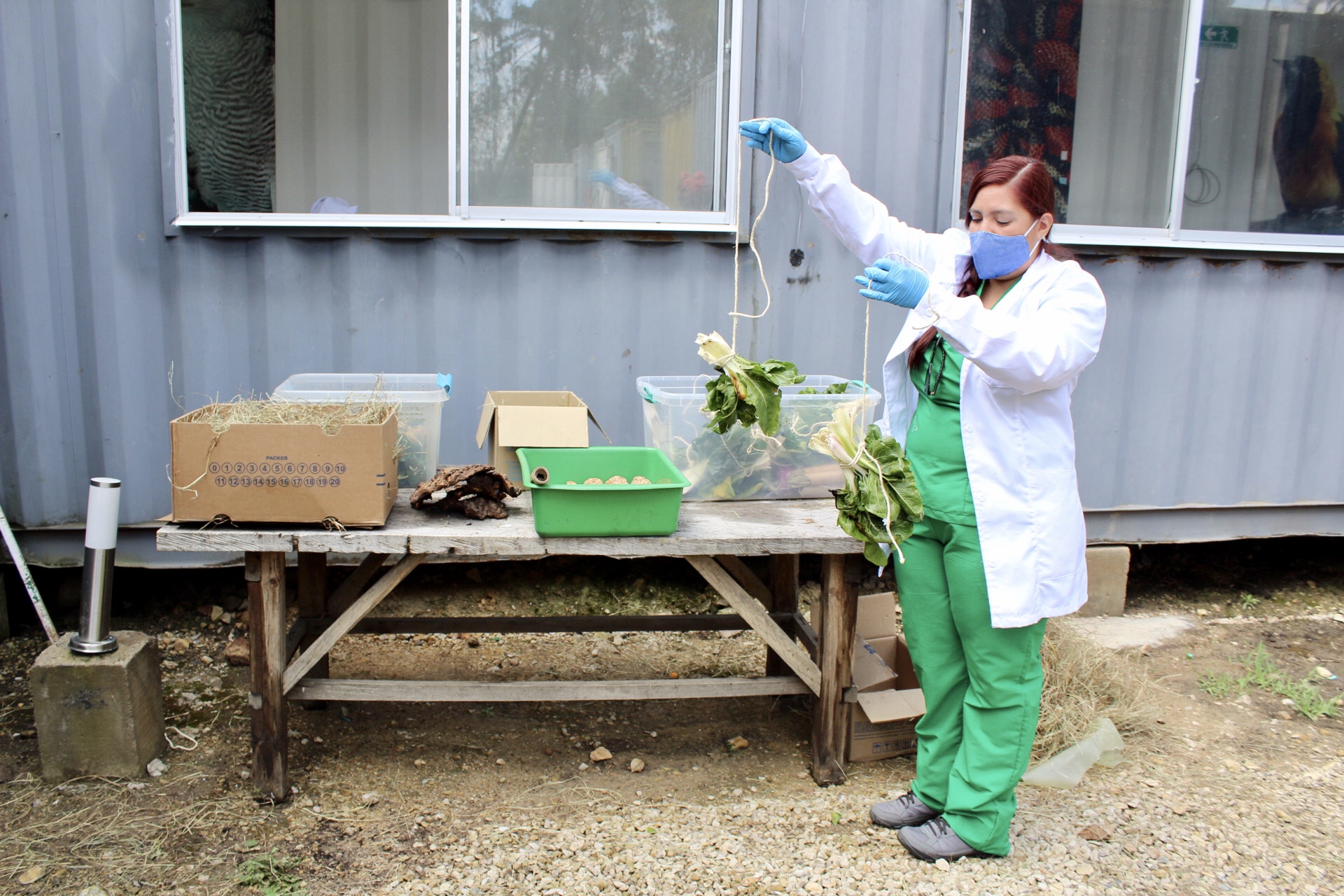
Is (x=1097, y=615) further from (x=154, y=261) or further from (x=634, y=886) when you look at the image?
(x=154, y=261)

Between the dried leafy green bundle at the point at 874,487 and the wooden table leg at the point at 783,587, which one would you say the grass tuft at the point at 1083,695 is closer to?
the wooden table leg at the point at 783,587

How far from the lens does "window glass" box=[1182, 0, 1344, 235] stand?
479 cm

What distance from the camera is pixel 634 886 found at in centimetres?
266

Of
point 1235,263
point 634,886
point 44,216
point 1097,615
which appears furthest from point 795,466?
point 44,216

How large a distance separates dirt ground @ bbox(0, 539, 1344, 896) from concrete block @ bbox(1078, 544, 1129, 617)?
0.45m

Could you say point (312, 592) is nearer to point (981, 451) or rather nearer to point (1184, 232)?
point (981, 451)

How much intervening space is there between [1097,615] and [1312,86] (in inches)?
116

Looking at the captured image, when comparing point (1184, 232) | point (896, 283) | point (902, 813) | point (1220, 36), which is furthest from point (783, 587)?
point (1220, 36)

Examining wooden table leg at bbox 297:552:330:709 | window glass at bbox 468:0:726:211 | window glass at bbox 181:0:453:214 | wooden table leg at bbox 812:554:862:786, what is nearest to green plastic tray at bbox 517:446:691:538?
wooden table leg at bbox 812:554:862:786

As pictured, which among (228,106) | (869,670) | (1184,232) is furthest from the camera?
(1184,232)

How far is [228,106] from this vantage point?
4191 mm

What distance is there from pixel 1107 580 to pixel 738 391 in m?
3.11

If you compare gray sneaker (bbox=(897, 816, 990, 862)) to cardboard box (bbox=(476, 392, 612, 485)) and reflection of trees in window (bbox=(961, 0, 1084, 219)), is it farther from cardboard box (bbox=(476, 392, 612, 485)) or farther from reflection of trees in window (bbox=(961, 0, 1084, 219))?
reflection of trees in window (bbox=(961, 0, 1084, 219))

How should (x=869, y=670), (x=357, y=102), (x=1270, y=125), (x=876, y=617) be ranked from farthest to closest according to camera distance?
(x=357, y=102) → (x=1270, y=125) → (x=876, y=617) → (x=869, y=670)
